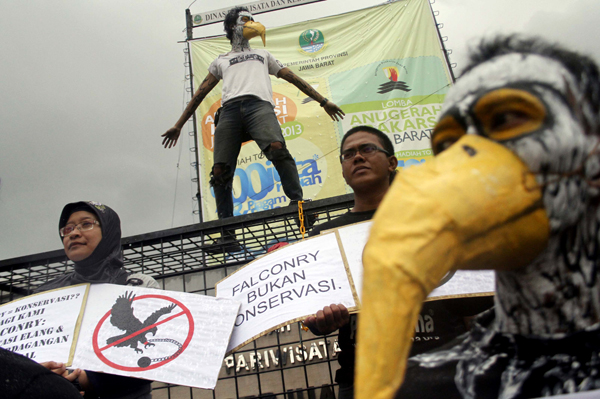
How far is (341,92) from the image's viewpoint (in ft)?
18.9

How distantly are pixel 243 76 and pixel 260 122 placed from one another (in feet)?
1.27

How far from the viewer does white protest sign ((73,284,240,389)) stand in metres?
1.36

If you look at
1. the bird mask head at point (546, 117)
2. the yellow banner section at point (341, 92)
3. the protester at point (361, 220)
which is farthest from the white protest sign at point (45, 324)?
the yellow banner section at point (341, 92)

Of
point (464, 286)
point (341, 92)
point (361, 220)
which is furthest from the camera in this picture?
point (341, 92)

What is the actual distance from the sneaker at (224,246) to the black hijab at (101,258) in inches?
16.7

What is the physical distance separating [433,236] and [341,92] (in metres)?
5.61

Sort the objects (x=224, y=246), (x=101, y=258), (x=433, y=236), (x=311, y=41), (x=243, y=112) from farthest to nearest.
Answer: (x=311, y=41), (x=243, y=112), (x=224, y=246), (x=101, y=258), (x=433, y=236)

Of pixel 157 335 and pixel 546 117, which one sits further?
pixel 157 335

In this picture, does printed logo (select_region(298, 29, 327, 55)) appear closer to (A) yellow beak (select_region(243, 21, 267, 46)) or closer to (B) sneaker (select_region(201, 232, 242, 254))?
(A) yellow beak (select_region(243, 21, 267, 46))

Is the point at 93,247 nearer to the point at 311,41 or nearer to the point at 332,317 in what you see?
the point at 332,317

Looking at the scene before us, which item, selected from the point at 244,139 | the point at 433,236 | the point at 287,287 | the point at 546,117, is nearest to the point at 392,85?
the point at 244,139

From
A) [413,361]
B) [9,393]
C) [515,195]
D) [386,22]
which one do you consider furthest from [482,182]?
[386,22]

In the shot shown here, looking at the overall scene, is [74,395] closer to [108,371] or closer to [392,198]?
[108,371]

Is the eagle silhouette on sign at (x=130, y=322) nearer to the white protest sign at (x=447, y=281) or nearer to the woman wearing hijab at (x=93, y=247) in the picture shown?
the woman wearing hijab at (x=93, y=247)
